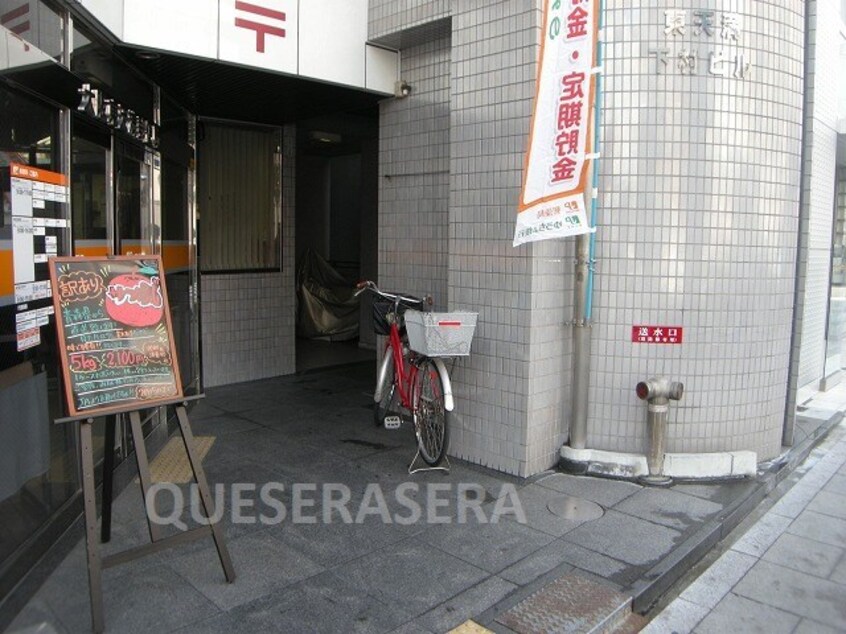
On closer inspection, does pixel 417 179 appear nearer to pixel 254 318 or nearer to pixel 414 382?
pixel 414 382

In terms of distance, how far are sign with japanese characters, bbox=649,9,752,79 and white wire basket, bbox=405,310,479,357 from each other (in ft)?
7.87

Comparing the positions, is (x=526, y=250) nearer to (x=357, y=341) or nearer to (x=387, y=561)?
(x=387, y=561)

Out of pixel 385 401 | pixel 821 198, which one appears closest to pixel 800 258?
pixel 821 198

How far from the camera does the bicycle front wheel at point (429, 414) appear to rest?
530cm

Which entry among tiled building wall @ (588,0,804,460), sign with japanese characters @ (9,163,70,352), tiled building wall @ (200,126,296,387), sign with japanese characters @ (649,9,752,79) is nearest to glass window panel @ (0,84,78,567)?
sign with japanese characters @ (9,163,70,352)

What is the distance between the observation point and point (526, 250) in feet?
16.6

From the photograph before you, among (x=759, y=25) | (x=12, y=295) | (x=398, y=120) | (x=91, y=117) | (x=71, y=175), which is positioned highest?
(x=759, y=25)

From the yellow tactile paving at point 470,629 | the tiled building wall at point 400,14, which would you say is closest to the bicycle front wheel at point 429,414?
the yellow tactile paving at point 470,629

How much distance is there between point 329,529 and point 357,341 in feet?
24.6

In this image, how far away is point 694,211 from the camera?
5.25 metres

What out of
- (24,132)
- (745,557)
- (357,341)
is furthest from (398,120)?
(357,341)

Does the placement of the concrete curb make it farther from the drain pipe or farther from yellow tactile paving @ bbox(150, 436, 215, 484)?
yellow tactile paving @ bbox(150, 436, 215, 484)

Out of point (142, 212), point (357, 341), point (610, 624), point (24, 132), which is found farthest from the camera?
point (357, 341)

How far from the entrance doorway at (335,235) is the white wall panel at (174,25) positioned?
369 cm
